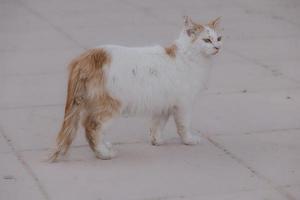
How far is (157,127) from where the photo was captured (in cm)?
770

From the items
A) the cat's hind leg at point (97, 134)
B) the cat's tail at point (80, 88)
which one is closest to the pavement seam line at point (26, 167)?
the cat's tail at point (80, 88)

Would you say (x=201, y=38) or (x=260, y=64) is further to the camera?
(x=260, y=64)

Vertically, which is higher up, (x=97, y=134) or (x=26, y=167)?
(x=97, y=134)

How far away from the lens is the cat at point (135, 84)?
279 inches

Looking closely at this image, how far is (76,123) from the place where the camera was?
722 centimetres

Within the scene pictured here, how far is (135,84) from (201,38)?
775 mm

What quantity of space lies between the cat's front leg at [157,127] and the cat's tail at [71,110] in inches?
31.4

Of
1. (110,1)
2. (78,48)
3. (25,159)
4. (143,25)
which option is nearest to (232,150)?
(25,159)

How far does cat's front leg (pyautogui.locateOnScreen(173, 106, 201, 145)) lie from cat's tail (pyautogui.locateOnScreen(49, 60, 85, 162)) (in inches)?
35.4

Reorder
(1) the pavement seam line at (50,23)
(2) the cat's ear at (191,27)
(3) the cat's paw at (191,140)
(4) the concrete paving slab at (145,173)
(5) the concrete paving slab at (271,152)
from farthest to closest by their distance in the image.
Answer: (1) the pavement seam line at (50,23)
(3) the cat's paw at (191,140)
(2) the cat's ear at (191,27)
(5) the concrete paving slab at (271,152)
(4) the concrete paving slab at (145,173)

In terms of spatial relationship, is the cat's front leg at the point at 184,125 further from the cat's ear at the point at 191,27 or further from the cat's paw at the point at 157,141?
the cat's ear at the point at 191,27

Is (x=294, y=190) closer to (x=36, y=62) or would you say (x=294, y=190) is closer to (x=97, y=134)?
(x=97, y=134)

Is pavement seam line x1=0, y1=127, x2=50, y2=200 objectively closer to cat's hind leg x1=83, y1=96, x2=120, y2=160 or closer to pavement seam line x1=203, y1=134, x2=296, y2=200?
cat's hind leg x1=83, y1=96, x2=120, y2=160

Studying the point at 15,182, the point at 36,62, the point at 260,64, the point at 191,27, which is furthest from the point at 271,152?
the point at 36,62
